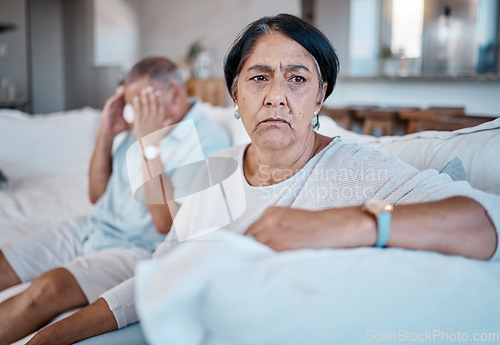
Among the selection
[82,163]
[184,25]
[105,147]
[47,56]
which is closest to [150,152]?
[105,147]

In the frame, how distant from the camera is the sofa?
63cm

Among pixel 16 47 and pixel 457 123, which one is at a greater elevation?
pixel 16 47

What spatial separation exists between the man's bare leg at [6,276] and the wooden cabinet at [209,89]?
2.85m

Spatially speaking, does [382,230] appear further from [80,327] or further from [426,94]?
[426,94]

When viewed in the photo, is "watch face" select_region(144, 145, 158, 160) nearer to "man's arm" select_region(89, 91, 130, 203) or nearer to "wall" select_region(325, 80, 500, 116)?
"man's arm" select_region(89, 91, 130, 203)

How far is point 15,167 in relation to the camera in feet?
8.21

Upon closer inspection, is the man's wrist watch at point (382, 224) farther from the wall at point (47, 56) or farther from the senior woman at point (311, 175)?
the wall at point (47, 56)

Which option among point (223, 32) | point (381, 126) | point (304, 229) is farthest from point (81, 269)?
point (223, 32)

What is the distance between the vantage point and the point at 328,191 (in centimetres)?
88

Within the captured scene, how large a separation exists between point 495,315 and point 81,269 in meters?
1.07

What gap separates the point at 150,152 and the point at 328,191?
2.49 feet

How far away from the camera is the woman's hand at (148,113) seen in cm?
152

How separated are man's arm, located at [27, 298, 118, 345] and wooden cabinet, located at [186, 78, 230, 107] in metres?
3.19

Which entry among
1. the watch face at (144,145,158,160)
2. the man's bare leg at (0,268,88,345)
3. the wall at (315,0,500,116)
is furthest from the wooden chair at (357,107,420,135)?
the man's bare leg at (0,268,88,345)
